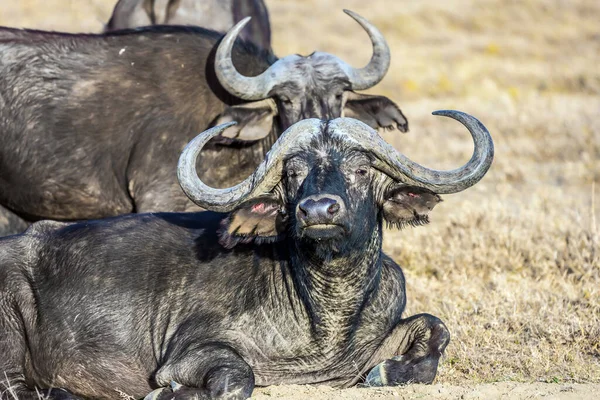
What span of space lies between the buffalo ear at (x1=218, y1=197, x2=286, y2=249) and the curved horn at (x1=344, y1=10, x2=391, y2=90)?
103 inches

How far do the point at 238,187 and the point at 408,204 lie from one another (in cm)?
87

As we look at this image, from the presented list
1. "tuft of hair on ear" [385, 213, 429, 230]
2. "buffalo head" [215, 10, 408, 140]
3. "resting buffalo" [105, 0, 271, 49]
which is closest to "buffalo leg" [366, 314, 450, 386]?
"tuft of hair on ear" [385, 213, 429, 230]

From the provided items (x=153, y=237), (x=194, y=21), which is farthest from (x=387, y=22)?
(x=153, y=237)

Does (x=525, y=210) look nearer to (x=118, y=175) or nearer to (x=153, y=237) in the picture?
(x=118, y=175)

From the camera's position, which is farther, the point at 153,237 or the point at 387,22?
the point at 387,22

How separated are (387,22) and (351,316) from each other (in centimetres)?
2064

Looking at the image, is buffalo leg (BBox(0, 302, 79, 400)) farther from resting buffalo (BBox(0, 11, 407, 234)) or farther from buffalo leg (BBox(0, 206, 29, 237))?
buffalo leg (BBox(0, 206, 29, 237))

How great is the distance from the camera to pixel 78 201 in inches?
318

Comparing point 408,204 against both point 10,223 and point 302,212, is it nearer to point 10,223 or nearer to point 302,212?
point 302,212

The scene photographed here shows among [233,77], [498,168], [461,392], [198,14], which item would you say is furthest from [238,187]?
[498,168]

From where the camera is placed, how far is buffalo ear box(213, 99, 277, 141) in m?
7.80

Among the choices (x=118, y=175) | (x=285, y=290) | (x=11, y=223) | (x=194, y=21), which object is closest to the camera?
(x=285, y=290)

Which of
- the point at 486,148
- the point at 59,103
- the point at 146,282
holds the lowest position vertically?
the point at 146,282

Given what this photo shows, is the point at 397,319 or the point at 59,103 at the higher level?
the point at 59,103
